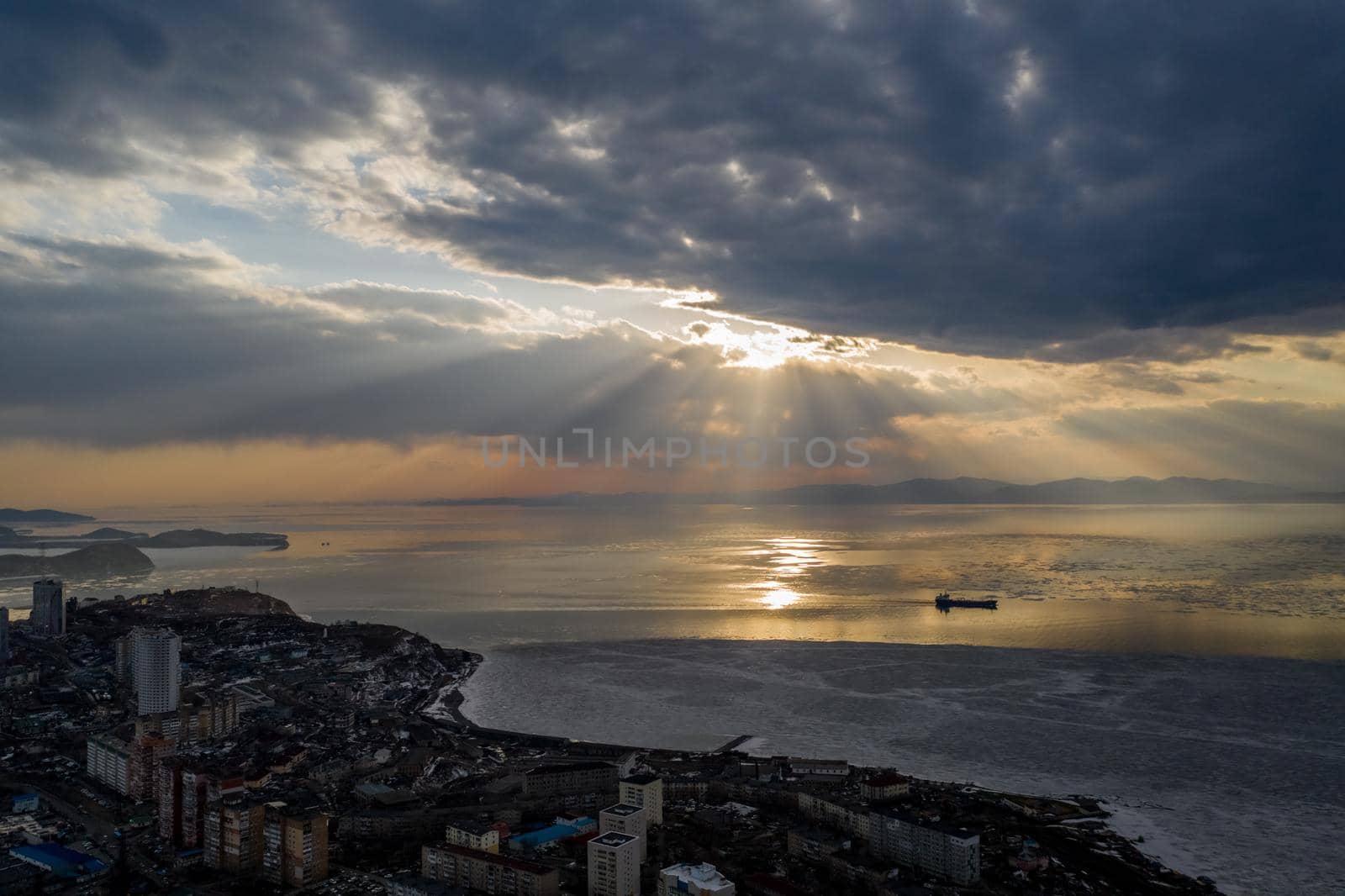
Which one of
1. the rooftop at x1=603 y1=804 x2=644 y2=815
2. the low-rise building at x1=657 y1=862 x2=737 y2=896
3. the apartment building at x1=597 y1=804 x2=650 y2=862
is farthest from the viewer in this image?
the rooftop at x1=603 y1=804 x2=644 y2=815

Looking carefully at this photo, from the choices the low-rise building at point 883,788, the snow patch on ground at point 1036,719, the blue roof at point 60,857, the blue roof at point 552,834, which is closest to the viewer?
the blue roof at point 60,857

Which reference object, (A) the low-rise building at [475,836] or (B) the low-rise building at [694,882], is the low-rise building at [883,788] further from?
(A) the low-rise building at [475,836]

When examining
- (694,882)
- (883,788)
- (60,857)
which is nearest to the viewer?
(694,882)

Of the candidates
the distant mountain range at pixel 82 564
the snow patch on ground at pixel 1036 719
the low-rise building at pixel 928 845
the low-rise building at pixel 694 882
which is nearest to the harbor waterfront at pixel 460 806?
the low-rise building at pixel 928 845

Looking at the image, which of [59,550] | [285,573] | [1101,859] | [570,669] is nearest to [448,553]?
[285,573]

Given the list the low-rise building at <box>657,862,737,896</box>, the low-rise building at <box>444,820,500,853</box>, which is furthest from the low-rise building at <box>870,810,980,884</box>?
the low-rise building at <box>444,820,500,853</box>

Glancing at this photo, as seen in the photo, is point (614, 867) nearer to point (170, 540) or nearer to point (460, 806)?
point (460, 806)

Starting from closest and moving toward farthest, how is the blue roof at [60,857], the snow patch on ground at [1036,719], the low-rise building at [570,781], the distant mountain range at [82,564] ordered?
the blue roof at [60,857]
the snow patch on ground at [1036,719]
the low-rise building at [570,781]
the distant mountain range at [82,564]

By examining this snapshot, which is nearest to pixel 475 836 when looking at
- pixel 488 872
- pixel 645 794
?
pixel 488 872

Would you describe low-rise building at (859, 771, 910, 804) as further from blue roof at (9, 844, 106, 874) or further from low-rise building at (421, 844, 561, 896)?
blue roof at (9, 844, 106, 874)
